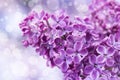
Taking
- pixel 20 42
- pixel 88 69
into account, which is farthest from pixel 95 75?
pixel 20 42

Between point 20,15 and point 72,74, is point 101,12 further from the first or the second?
point 20,15

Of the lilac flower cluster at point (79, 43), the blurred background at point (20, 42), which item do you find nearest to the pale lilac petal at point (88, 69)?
the lilac flower cluster at point (79, 43)

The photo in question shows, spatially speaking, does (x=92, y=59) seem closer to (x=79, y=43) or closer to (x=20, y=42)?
(x=79, y=43)

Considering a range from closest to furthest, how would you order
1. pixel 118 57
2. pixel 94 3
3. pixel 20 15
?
pixel 118 57 < pixel 94 3 < pixel 20 15

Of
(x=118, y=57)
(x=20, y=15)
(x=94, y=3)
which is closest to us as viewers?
(x=118, y=57)

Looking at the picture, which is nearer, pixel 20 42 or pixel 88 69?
pixel 88 69

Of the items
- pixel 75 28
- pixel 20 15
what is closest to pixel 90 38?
pixel 75 28

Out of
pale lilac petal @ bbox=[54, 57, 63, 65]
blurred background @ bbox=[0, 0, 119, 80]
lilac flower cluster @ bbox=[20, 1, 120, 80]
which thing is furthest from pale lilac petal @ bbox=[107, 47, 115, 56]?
blurred background @ bbox=[0, 0, 119, 80]
